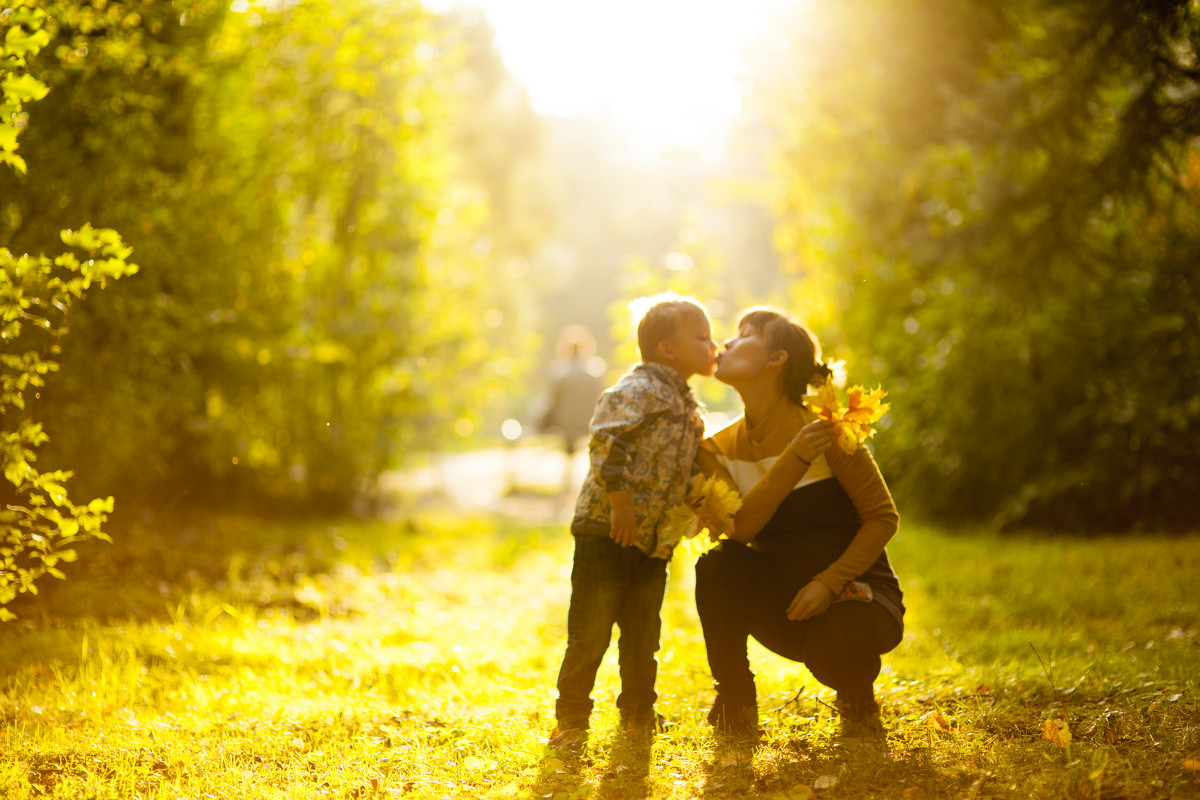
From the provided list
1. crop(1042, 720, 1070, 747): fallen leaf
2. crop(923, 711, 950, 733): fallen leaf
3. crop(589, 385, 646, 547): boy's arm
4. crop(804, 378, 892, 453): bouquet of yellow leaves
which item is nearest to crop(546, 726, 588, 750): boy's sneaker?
crop(589, 385, 646, 547): boy's arm

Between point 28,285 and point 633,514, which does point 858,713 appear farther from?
point 28,285

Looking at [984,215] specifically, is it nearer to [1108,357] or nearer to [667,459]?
[1108,357]

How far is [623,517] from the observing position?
12.1ft

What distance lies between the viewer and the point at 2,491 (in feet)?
17.5

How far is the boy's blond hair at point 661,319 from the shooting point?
158 inches

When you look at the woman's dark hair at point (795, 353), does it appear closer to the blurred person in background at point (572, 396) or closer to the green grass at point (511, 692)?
the green grass at point (511, 692)

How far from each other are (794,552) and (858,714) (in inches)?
25.0

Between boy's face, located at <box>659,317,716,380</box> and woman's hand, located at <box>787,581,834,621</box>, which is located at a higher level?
boy's face, located at <box>659,317,716,380</box>

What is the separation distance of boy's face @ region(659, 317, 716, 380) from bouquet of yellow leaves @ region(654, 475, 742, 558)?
0.50m

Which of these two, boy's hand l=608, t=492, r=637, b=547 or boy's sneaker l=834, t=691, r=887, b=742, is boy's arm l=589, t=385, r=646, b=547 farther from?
boy's sneaker l=834, t=691, r=887, b=742

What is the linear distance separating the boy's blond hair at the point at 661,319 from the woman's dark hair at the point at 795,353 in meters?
0.31

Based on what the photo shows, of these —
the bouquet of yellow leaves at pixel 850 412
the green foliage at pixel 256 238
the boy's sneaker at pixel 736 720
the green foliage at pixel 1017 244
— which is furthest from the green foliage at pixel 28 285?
the green foliage at pixel 1017 244

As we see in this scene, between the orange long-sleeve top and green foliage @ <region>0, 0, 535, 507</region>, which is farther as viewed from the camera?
green foliage @ <region>0, 0, 535, 507</region>

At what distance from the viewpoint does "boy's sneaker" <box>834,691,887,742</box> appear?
3.55 meters
